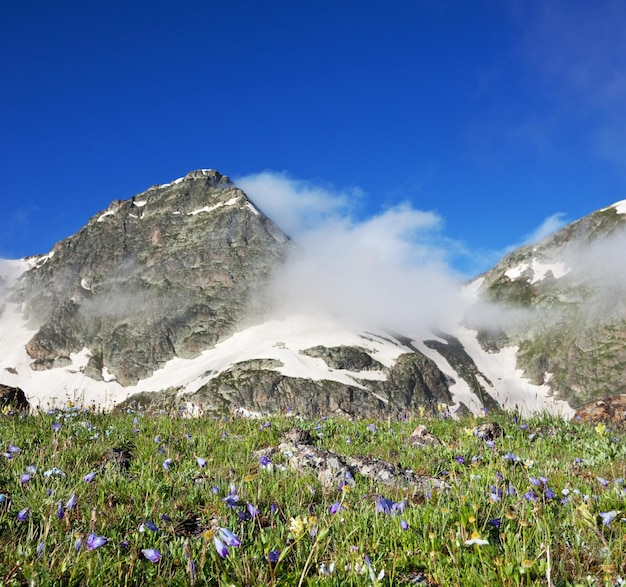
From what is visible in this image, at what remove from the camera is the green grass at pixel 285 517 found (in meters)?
3.32

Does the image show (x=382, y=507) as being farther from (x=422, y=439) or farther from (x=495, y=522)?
(x=422, y=439)

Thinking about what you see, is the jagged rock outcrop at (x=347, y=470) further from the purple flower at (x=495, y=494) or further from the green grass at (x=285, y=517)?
the purple flower at (x=495, y=494)

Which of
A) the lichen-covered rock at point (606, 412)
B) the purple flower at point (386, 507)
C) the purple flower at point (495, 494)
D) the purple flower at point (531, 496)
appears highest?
the lichen-covered rock at point (606, 412)

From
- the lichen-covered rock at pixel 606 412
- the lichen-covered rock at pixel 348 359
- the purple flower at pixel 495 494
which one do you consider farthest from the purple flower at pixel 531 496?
the lichen-covered rock at pixel 348 359

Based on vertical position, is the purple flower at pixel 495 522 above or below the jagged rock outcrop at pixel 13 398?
below

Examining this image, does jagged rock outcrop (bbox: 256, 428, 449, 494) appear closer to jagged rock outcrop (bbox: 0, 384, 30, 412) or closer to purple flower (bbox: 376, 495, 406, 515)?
purple flower (bbox: 376, 495, 406, 515)

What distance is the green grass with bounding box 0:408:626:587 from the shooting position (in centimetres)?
332

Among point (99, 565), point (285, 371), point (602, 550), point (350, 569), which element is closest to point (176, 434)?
point (99, 565)

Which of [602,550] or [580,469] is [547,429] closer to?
[580,469]

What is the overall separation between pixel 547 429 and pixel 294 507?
24.1ft

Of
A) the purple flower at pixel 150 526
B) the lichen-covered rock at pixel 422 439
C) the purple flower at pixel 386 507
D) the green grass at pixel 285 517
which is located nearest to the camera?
the green grass at pixel 285 517

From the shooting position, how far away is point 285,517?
449 centimetres

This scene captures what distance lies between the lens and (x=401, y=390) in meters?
186

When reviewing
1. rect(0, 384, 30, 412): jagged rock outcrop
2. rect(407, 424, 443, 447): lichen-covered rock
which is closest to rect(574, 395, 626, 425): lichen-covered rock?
rect(407, 424, 443, 447): lichen-covered rock
